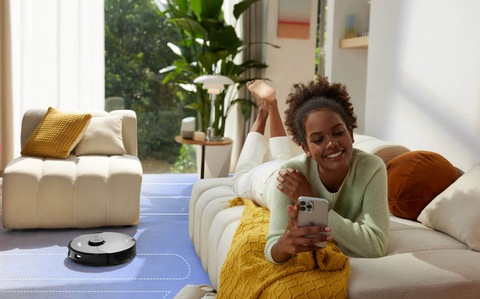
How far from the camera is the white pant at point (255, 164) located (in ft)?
6.72

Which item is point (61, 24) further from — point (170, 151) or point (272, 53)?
point (272, 53)

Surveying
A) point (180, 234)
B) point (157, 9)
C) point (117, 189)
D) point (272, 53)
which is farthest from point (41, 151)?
point (272, 53)

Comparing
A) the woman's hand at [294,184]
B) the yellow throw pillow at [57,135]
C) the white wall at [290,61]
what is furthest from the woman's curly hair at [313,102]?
the white wall at [290,61]

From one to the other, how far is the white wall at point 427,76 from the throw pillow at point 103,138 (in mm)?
1894

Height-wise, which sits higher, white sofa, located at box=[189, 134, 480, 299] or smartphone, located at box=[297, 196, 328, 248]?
smartphone, located at box=[297, 196, 328, 248]

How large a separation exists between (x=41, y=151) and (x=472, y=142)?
2.71 m

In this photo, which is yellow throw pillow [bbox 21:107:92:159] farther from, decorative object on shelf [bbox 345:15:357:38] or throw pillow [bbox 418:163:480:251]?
throw pillow [bbox 418:163:480:251]

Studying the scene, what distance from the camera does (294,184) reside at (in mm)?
1437

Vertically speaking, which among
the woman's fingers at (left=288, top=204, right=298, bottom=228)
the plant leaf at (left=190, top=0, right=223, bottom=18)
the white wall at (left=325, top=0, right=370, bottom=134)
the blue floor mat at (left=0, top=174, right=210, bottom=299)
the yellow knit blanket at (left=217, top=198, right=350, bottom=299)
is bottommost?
the blue floor mat at (left=0, top=174, right=210, bottom=299)

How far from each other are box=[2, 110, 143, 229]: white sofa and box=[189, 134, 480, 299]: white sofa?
39.0 inches

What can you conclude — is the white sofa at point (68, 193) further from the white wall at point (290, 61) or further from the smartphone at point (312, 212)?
the white wall at point (290, 61)

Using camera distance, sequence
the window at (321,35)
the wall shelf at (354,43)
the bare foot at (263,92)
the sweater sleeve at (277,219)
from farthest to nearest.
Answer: the window at (321,35) → the wall shelf at (354,43) → the bare foot at (263,92) → the sweater sleeve at (277,219)

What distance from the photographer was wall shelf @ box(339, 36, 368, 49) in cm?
336

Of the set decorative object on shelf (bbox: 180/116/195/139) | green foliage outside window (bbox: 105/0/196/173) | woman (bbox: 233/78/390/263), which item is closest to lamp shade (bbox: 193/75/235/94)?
decorative object on shelf (bbox: 180/116/195/139)
